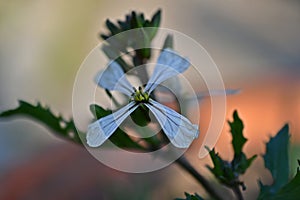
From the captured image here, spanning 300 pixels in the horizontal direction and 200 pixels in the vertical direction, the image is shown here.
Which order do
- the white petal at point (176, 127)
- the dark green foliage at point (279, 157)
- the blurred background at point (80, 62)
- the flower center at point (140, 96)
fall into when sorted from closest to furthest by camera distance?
the white petal at point (176, 127), the flower center at point (140, 96), the dark green foliage at point (279, 157), the blurred background at point (80, 62)

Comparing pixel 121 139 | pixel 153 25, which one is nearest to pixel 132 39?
pixel 153 25

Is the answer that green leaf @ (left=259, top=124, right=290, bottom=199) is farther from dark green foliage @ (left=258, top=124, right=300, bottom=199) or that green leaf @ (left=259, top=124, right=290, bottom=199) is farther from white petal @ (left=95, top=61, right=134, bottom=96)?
white petal @ (left=95, top=61, right=134, bottom=96)

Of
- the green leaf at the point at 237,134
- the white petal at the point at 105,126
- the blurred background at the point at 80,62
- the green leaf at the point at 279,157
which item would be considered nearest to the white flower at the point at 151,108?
the white petal at the point at 105,126

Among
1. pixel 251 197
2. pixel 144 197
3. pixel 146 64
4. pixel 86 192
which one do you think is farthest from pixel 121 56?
pixel 86 192

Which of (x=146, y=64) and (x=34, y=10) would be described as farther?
(x=34, y=10)

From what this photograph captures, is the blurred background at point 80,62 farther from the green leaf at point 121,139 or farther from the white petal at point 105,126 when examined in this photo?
the white petal at point 105,126

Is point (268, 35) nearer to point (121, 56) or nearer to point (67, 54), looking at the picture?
point (67, 54)
